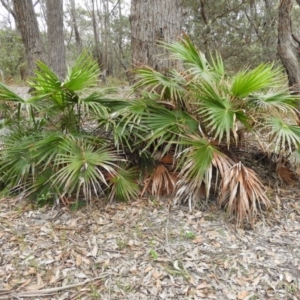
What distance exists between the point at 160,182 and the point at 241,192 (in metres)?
0.86

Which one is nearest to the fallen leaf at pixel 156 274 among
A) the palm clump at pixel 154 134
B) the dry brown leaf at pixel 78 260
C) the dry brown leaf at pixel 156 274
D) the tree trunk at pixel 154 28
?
the dry brown leaf at pixel 156 274

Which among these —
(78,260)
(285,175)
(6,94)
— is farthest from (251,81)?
(6,94)

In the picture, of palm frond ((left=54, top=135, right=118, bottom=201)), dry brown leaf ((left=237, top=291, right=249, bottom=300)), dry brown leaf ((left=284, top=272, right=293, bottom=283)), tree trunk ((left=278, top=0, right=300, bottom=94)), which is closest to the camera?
dry brown leaf ((left=237, top=291, right=249, bottom=300))

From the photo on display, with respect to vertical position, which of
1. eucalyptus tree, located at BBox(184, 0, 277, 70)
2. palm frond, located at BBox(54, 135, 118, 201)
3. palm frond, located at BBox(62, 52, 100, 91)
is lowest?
palm frond, located at BBox(54, 135, 118, 201)

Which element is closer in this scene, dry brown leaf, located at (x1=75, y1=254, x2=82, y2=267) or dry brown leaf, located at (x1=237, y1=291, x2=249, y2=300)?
dry brown leaf, located at (x1=237, y1=291, x2=249, y2=300)

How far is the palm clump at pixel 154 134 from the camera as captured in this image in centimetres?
320

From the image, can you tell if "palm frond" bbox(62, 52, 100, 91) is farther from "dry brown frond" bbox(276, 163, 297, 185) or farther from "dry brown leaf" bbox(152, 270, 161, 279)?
"dry brown frond" bbox(276, 163, 297, 185)

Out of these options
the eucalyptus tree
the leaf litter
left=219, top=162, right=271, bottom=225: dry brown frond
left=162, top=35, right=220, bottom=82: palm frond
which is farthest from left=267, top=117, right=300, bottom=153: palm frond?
the eucalyptus tree

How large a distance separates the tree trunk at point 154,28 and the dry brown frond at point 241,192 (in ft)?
5.36

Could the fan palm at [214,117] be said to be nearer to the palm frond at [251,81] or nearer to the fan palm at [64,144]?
the palm frond at [251,81]

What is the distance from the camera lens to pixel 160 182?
3.49 m

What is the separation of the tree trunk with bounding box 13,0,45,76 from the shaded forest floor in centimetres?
339

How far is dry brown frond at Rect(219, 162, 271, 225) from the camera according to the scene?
122 inches

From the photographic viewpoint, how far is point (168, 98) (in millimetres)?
3621
